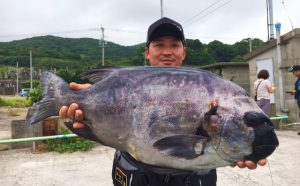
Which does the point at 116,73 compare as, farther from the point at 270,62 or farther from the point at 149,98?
the point at 270,62

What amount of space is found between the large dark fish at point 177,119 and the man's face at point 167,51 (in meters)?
0.61

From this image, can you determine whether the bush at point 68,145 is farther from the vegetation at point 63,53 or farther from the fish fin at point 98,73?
the vegetation at point 63,53

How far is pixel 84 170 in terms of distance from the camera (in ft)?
21.1

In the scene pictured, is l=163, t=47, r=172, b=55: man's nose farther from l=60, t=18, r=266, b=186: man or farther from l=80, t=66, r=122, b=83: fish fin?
l=80, t=66, r=122, b=83: fish fin

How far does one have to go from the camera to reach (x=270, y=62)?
41.5ft

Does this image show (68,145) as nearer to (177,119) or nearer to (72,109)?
(72,109)

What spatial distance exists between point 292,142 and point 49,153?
5.42 meters

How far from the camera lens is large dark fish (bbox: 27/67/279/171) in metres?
1.50

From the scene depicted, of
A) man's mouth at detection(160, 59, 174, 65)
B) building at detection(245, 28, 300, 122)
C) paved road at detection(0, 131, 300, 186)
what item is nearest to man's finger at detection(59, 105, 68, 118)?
man's mouth at detection(160, 59, 174, 65)

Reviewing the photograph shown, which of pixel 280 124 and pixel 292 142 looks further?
pixel 280 124

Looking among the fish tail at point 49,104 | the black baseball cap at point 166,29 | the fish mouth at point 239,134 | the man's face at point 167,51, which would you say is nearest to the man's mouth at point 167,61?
the man's face at point 167,51

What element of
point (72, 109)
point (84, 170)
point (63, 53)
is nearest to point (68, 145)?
point (84, 170)

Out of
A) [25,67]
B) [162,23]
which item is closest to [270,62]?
[162,23]

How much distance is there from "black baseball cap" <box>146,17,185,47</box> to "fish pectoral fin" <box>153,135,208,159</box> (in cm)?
98
